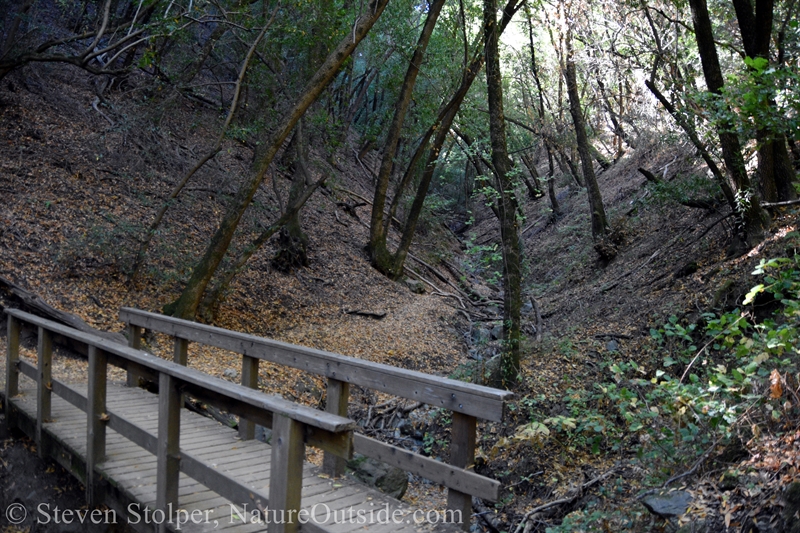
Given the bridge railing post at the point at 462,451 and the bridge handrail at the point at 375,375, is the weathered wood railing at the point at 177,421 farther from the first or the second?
the bridge railing post at the point at 462,451

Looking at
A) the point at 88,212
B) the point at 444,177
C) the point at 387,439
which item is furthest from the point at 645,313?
the point at 444,177

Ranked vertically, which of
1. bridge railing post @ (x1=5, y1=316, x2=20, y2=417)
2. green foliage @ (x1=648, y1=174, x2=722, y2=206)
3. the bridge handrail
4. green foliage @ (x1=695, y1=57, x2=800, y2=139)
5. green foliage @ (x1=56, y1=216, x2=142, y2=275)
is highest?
green foliage @ (x1=695, y1=57, x2=800, y2=139)

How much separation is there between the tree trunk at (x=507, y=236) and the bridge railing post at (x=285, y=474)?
6763 millimetres

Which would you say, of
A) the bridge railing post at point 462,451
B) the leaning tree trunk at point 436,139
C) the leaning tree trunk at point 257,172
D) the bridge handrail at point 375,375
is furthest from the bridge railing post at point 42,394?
the leaning tree trunk at point 436,139

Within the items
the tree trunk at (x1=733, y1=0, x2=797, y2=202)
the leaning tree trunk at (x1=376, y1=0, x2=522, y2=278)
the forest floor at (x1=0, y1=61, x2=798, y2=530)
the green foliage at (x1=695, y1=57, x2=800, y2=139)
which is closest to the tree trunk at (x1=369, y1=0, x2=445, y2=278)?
the leaning tree trunk at (x1=376, y1=0, x2=522, y2=278)

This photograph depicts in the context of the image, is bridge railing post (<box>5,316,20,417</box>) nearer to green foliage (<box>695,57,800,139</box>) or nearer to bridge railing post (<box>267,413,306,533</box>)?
bridge railing post (<box>267,413,306,533</box>)

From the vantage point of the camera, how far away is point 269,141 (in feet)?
33.2

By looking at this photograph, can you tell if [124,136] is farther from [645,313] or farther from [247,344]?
[645,313]

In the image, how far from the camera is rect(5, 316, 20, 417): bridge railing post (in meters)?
6.21

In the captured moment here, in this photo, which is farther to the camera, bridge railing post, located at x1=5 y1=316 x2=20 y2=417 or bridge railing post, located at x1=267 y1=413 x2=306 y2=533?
bridge railing post, located at x1=5 y1=316 x2=20 y2=417

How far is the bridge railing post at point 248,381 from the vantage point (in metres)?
5.30

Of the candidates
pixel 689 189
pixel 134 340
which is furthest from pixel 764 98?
pixel 134 340

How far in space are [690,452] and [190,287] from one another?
806 centimetres

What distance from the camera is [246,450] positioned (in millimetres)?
5023
